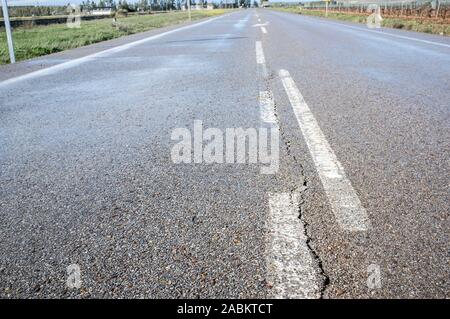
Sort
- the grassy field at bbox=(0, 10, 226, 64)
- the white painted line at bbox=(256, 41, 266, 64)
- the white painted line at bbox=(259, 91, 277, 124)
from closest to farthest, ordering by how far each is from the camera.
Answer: the white painted line at bbox=(259, 91, 277, 124), the white painted line at bbox=(256, 41, 266, 64), the grassy field at bbox=(0, 10, 226, 64)

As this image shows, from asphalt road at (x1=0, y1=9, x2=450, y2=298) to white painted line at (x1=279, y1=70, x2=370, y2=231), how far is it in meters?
→ 0.01

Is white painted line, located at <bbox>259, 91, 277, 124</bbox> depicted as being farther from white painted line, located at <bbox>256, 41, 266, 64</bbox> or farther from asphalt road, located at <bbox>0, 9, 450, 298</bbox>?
white painted line, located at <bbox>256, 41, 266, 64</bbox>

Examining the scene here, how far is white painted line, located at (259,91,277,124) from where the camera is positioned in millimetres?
3976

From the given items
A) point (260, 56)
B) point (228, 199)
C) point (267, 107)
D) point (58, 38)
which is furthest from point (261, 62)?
point (58, 38)

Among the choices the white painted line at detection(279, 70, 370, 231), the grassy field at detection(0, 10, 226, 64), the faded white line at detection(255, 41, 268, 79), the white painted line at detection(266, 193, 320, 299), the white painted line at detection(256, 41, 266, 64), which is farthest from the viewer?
the grassy field at detection(0, 10, 226, 64)

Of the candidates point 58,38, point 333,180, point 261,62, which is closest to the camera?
point 333,180

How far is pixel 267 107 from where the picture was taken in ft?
14.5

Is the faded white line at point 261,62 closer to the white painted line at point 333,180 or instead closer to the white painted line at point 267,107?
Answer: the white painted line at point 267,107

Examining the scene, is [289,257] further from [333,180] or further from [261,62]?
[261,62]

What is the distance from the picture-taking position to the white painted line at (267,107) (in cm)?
398

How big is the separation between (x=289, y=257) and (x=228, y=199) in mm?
654

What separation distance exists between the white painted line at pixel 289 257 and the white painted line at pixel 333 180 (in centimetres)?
23

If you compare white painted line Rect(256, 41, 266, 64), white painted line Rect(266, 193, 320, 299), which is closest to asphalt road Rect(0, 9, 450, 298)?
white painted line Rect(266, 193, 320, 299)
